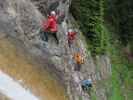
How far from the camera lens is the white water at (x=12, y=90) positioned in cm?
2184

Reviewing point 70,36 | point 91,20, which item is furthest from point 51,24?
point 91,20

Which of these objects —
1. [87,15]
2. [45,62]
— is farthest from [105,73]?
[45,62]

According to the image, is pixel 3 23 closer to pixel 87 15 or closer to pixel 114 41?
pixel 87 15

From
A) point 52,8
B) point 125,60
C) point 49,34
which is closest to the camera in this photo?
point 49,34

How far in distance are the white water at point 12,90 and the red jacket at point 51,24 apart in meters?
4.81

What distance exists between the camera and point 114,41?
140ft

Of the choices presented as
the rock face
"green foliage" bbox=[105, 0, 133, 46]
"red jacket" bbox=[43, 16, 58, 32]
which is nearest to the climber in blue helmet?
the rock face

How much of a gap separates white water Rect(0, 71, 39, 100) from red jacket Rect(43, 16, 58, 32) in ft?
15.8

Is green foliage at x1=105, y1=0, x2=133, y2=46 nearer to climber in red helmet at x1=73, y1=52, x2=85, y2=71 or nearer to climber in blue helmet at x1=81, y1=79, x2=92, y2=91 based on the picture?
climber in red helmet at x1=73, y1=52, x2=85, y2=71

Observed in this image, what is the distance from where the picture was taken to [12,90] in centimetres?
2222

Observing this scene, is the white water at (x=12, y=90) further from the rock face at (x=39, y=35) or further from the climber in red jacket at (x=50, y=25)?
the climber in red jacket at (x=50, y=25)

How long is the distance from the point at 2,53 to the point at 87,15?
487 inches

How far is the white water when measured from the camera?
21.8 meters

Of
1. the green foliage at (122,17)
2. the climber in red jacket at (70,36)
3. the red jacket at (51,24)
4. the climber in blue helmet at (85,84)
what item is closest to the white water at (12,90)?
the red jacket at (51,24)
